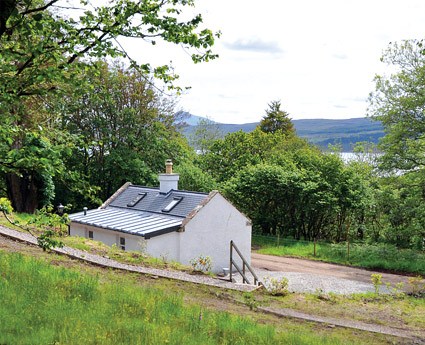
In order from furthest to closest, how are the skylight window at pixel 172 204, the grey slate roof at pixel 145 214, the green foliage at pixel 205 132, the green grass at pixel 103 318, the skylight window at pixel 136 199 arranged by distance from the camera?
the green foliage at pixel 205 132 < the skylight window at pixel 136 199 < the skylight window at pixel 172 204 < the grey slate roof at pixel 145 214 < the green grass at pixel 103 318

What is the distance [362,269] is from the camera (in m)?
25.6

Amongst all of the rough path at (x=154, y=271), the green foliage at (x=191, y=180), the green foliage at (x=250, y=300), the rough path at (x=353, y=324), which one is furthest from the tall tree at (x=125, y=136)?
the rough path at (x=353, y=324)

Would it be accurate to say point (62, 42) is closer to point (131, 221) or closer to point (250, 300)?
point (250, 300)

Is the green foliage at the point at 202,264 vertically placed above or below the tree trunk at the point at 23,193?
below

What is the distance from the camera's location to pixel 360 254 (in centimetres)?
2706

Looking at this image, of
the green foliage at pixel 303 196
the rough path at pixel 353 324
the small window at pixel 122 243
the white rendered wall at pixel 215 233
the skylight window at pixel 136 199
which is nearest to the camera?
the rough path at pixel 353 324

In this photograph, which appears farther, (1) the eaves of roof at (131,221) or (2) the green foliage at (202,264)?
(1) the eaves of roof at (131,221)

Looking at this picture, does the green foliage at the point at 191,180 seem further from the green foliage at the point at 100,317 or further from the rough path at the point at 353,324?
the green foliage at the point at 100,317

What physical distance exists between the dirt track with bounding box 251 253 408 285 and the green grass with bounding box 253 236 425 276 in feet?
3.42

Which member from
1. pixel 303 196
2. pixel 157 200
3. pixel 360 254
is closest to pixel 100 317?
pixel 157 200

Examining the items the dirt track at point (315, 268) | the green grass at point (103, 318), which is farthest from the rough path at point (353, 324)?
the dirt track at point (315, 268)

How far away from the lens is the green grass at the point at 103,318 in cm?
611

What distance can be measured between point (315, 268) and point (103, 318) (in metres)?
19.7

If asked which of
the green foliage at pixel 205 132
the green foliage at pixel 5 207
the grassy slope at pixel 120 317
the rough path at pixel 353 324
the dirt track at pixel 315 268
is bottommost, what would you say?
the dirt track at pixel 315 268
